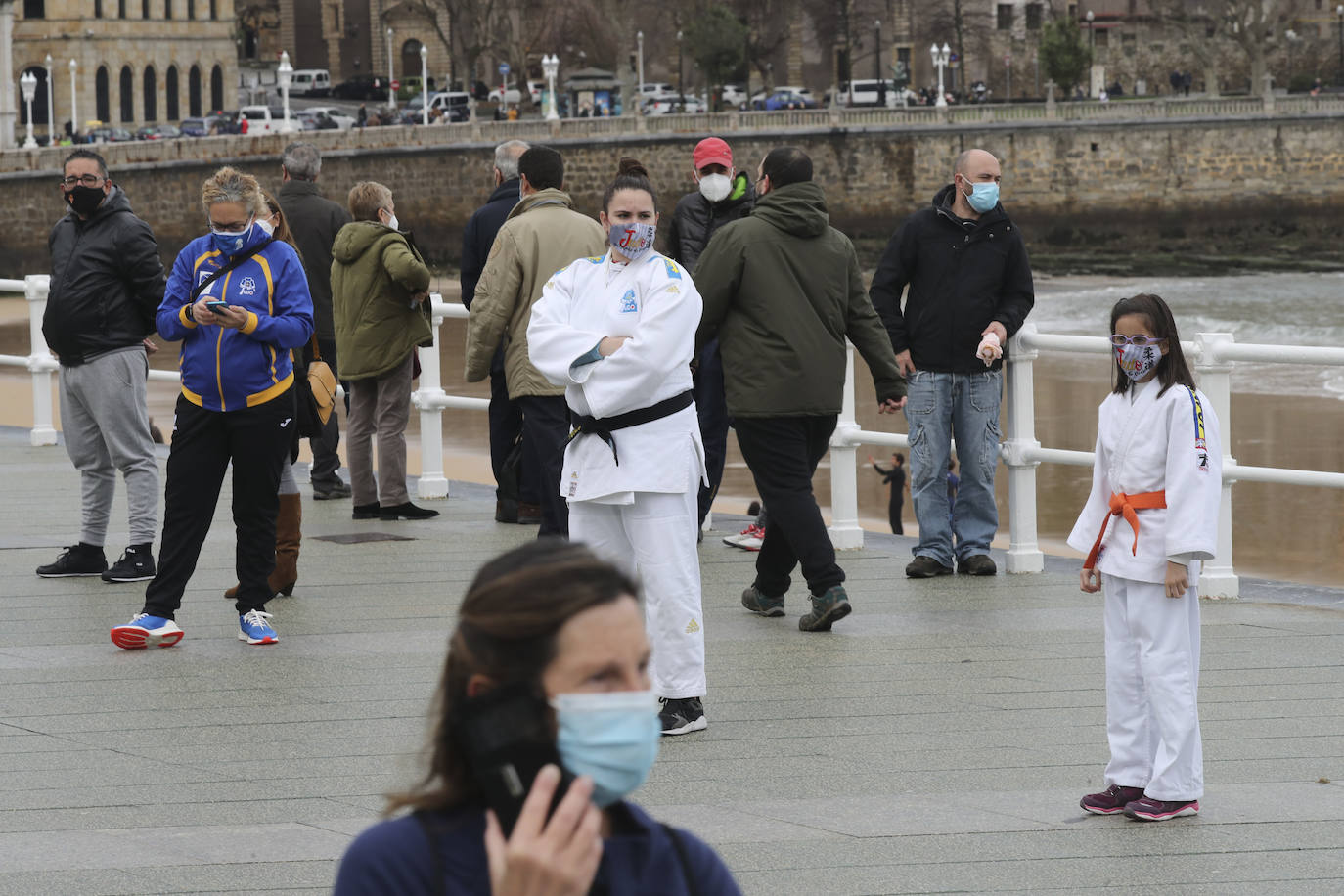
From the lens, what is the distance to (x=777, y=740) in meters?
5.70

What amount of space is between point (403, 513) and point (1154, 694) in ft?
18.9

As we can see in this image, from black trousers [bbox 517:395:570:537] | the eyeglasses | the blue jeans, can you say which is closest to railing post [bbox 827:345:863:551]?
the blue jeans

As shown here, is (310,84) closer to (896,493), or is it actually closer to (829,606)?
(896,493)

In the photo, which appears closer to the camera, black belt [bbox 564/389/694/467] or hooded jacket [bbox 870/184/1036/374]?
black belt [bbox 564/389/694/467]

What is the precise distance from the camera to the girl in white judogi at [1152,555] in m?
4.83

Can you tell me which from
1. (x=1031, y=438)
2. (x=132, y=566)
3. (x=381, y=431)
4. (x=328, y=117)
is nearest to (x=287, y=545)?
(x=132, y=566)

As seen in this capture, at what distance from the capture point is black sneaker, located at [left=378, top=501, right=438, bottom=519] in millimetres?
10016

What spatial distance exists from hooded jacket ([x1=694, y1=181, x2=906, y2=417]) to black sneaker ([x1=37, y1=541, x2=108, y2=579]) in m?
3.00

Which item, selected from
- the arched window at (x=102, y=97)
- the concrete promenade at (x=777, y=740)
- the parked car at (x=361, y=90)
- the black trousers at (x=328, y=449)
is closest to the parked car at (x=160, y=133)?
the arched window at (x=102, y=97)

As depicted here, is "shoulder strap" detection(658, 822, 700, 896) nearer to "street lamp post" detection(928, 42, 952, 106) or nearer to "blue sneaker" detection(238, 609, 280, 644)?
"blue sneaker" detection(238, 609, 280, 644)

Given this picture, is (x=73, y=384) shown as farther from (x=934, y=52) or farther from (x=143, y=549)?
(x=934, y=52)

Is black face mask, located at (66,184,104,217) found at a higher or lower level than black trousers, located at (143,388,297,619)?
higher

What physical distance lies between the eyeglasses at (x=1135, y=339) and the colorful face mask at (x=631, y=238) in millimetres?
1314

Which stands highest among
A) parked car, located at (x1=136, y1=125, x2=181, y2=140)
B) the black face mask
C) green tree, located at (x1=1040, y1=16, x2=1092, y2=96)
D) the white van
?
the white van
